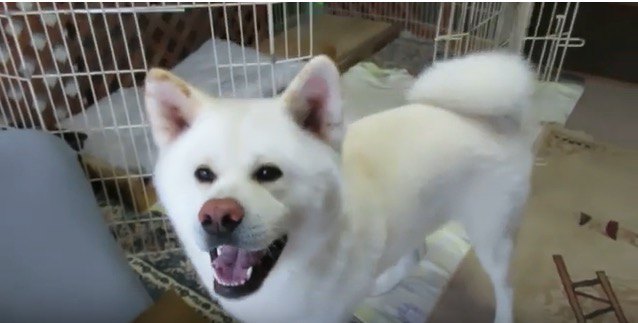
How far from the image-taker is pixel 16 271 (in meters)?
1.10

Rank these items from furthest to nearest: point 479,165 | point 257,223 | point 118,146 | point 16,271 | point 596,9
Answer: point 596,9, point 118,146, point 16,271, point 479,165, point 257,223

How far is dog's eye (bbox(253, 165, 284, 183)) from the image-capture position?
74 cm

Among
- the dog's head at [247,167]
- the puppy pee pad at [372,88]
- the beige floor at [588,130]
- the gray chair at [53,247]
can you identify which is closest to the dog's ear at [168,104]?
the dog's head at [247,167]

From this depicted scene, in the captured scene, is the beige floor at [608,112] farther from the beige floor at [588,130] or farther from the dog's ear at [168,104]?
the dog's ear at [168,104]

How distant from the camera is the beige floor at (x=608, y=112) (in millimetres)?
1908

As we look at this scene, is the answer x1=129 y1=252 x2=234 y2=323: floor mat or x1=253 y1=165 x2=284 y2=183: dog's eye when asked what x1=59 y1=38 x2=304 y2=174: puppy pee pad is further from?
x1=253 y1=165 x2=284 y2=183: dog's eye

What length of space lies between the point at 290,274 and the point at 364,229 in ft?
0.46

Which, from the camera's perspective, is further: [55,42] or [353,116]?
[353,116]

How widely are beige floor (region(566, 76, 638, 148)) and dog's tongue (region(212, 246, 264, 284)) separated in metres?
1.47

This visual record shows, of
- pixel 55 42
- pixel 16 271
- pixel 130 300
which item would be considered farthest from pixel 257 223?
pixel 55 42

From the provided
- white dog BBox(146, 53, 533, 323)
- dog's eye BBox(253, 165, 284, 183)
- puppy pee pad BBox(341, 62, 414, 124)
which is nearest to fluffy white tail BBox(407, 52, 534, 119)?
white dog BBox(146, 53, 533, 323)

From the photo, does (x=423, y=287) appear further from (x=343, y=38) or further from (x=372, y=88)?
(x=343, y=38)

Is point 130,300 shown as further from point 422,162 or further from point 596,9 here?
point 596,9

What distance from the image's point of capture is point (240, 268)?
803mm
